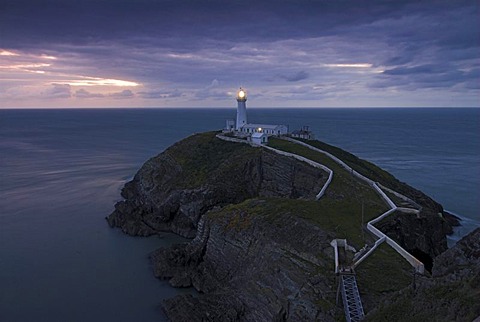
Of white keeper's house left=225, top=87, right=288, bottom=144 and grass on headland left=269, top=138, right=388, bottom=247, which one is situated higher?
white keeper's house left=225, top=87, right=288, bottom=144

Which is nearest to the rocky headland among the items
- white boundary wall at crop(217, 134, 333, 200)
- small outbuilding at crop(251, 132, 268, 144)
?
white boundary wall at crop(217, 134, 333, 200)

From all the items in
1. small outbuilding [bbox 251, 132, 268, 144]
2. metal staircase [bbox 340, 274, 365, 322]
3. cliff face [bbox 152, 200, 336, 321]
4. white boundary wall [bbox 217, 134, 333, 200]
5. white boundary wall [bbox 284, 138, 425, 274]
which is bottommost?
cliff face [bbox 152, 200, 336, 321]

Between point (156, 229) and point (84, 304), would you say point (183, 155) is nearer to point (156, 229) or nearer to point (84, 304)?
point (156, 229)

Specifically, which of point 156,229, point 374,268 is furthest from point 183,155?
point 374,268

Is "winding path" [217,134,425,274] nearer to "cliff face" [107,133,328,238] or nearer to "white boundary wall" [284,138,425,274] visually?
"white boundary wall" [284,138,425,274]

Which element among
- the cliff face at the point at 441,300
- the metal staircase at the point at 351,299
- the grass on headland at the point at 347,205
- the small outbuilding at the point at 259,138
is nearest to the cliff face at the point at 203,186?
the small outbuilding at the point at 259,138

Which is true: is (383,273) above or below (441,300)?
below

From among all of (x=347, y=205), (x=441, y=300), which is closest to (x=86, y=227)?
(x=347, y=205)

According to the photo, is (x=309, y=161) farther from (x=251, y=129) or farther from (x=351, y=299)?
(x=351, y=299)
